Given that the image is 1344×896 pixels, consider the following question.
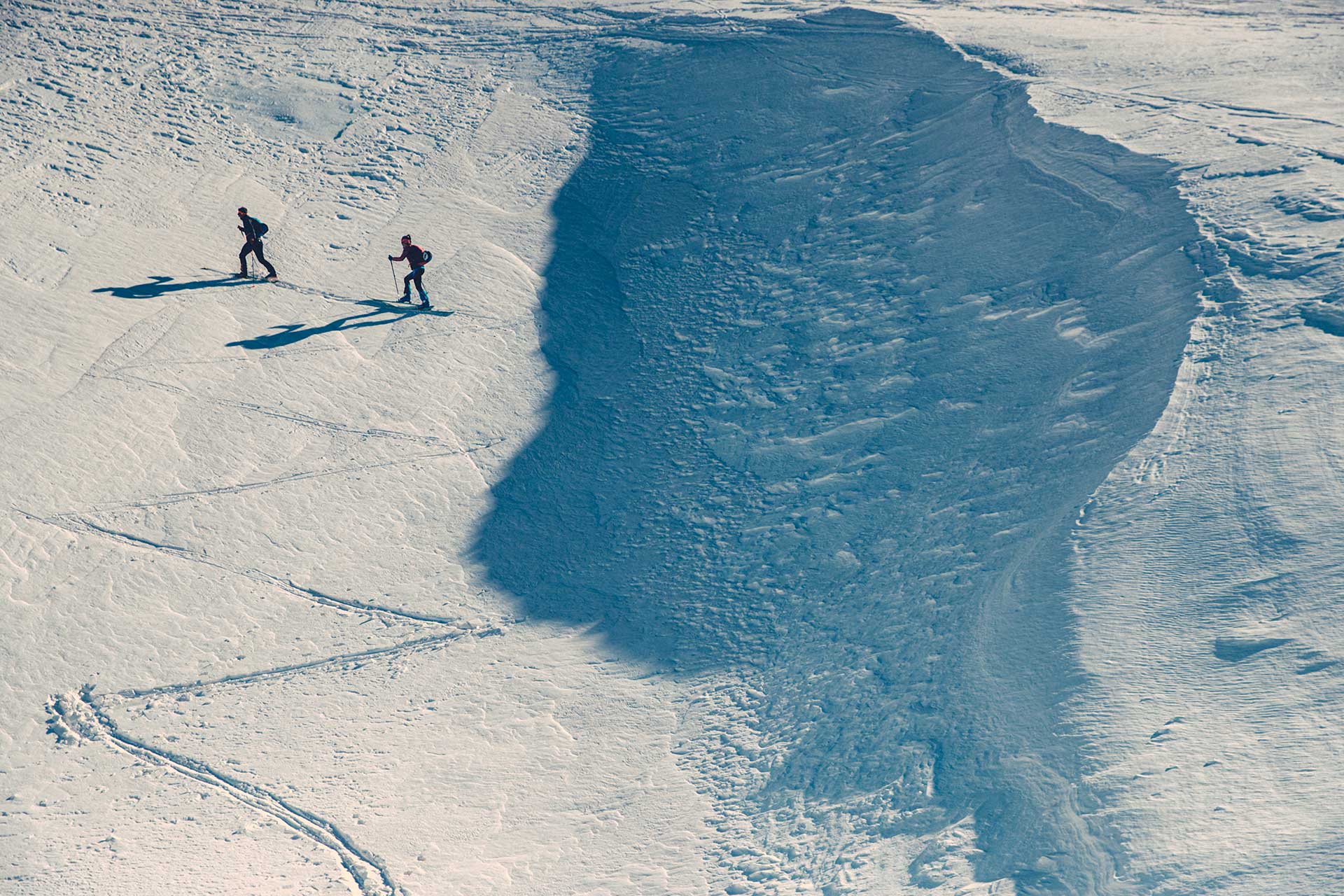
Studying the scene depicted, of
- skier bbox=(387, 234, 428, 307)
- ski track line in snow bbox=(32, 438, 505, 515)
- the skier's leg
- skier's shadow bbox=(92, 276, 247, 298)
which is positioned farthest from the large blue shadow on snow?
skier's shadow bbox=(92, 276, 247, 298)

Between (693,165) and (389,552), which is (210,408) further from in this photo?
(693,165)

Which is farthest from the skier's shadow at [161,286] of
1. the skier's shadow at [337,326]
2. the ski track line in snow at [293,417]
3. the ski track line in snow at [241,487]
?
the ski track line in snow at [241,487]

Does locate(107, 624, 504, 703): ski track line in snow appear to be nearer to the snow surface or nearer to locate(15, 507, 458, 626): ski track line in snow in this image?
the snow surface

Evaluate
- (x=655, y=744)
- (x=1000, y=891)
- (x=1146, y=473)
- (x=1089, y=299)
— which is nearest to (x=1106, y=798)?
(x=1000, y=891)

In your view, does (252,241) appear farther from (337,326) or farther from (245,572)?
(245,572)

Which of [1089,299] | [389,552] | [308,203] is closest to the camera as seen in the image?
[389,552]

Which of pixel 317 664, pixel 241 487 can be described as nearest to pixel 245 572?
pixel 241 487

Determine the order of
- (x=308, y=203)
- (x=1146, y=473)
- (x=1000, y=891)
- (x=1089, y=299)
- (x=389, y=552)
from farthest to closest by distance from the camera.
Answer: (x=308, y=203) < (x=1089, y=299) < (x=389, y=552) < (x=1146, y=473) < (x=1000, y=891)
